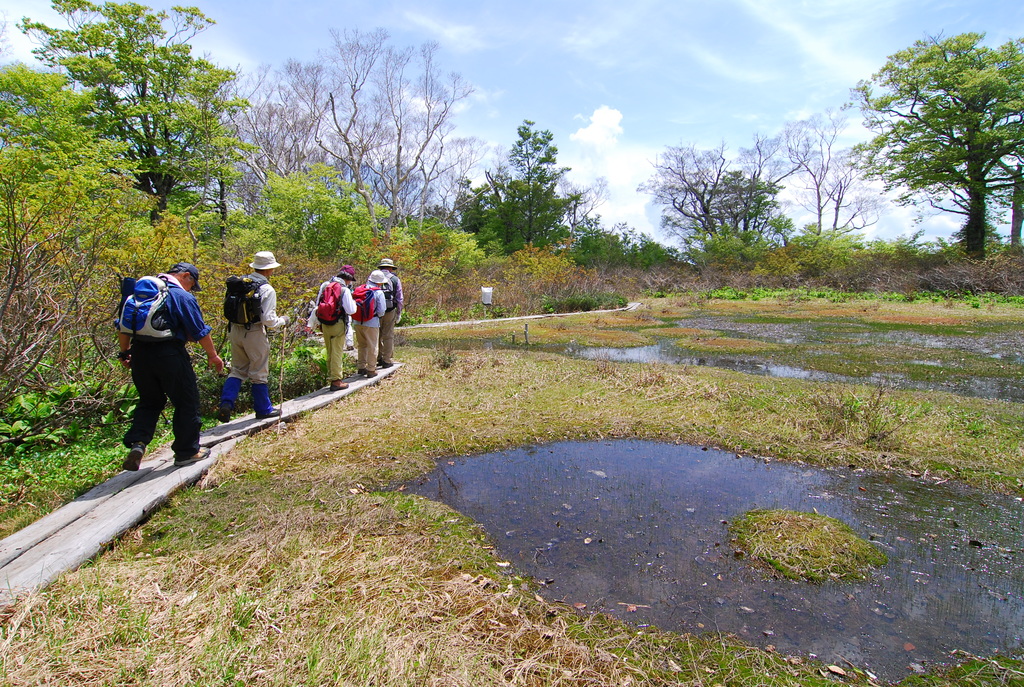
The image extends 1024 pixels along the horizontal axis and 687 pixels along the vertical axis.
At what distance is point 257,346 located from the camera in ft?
17.6

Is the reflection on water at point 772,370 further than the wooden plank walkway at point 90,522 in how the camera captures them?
Yes

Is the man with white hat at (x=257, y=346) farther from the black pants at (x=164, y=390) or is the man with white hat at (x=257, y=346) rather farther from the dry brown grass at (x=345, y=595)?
the black pants at (x=164, y=390)

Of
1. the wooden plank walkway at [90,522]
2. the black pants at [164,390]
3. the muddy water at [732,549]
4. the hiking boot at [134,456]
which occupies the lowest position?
the muddy water at [732,549]

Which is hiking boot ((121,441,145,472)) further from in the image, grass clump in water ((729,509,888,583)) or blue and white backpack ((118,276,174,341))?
grass clump in water ((729,509,888,583))

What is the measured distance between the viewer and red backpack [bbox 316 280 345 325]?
6699 millimetres

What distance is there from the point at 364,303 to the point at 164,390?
3.62 metres

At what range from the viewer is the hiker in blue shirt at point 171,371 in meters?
3.96

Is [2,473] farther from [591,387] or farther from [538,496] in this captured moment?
[591,387]

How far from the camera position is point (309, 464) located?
464 centimetres

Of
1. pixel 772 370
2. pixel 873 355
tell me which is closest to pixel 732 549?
pixel 772 370

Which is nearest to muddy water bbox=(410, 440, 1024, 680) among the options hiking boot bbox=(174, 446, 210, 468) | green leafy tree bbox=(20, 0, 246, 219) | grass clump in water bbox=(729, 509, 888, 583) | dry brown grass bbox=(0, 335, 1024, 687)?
grass clump in water bbox=(729, 509, 888, 583)

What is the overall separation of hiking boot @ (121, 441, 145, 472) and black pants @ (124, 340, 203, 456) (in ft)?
0.13

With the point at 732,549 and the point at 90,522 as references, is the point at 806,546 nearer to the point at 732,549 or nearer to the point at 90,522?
the point at 732,549

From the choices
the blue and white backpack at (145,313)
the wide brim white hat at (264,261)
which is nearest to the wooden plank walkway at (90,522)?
the blue and white backpack at (145,313)
